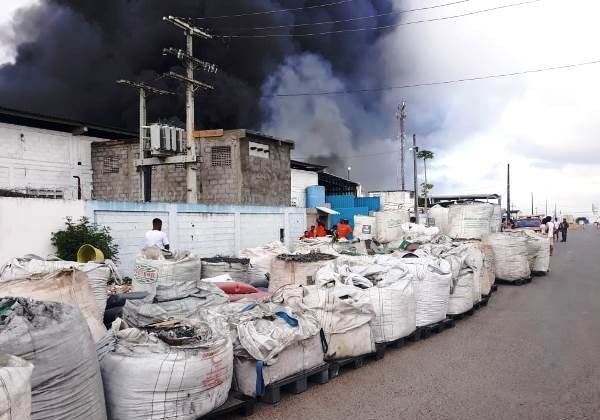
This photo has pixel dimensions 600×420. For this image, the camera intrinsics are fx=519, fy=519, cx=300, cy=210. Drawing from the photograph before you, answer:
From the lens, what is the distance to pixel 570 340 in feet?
21.5

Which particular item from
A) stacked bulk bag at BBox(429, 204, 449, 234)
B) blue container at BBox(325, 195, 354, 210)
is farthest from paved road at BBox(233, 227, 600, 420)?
blue container at BBox(325, 195, 354, 210)

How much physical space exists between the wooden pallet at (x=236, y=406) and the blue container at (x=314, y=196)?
2662cm

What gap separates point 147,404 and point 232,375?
87 centimetres

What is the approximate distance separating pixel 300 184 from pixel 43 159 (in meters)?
16.2

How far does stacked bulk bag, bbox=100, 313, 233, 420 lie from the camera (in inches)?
139

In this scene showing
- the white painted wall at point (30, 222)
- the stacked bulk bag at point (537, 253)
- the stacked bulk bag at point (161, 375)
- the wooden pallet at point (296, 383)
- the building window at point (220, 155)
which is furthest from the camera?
the building window at point (220, 155)

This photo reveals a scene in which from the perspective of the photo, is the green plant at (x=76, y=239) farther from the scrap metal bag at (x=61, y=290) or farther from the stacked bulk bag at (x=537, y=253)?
the stacked bulk bag at (x=537, y=253)

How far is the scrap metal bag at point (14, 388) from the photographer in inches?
92.0

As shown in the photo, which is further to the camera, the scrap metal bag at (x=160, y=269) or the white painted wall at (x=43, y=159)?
the white painted wall at (x=43, y=159)

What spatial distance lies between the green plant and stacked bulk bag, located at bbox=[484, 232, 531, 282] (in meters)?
8.68

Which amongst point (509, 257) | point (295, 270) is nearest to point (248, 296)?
point (295, 270)

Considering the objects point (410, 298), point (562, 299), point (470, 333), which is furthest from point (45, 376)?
point (562, 299)

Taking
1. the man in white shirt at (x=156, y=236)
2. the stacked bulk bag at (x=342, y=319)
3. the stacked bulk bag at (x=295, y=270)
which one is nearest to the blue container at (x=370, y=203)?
the man in white shirt at (x=156, y=236)

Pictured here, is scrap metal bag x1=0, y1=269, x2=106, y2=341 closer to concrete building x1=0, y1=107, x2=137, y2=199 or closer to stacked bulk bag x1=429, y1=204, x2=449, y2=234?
concrete building x1=0, y1=107, x2=137, y2=199
